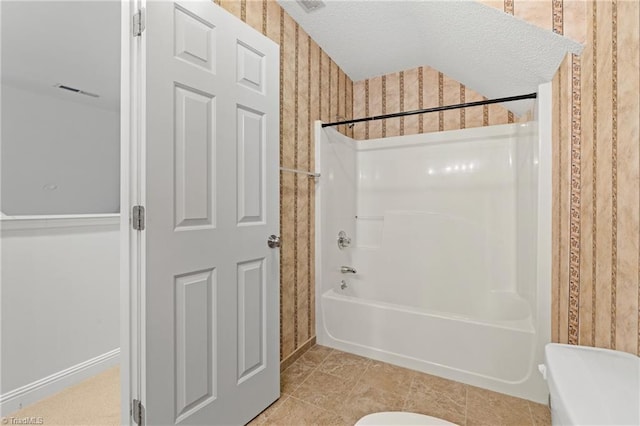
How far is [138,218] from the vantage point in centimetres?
103

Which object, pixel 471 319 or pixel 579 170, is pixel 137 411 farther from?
pixel 579 170

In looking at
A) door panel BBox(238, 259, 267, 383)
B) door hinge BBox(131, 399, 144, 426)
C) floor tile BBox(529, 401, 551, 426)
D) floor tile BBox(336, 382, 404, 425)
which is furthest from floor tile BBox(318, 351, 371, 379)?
door hinge BBox(131, 399, 144, 426)

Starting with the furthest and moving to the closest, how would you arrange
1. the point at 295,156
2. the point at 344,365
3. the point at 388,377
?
1. the point at 295,156
2. the point at 344,365
3. the point at 388,377

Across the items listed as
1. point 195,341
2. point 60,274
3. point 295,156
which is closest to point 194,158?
point 195,341

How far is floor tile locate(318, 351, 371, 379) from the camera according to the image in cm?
184

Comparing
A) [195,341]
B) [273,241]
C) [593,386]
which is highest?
[273,241]

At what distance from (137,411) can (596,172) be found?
6.35ft

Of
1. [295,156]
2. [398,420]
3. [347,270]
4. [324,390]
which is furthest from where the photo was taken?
[347,270]

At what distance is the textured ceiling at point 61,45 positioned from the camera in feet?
6.07

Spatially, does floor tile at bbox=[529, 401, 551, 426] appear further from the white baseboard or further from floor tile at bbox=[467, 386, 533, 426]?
the white baseboard

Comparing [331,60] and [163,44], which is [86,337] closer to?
[163,44]

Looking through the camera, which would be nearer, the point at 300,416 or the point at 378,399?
the point at 300,416

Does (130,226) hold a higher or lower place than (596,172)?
lower

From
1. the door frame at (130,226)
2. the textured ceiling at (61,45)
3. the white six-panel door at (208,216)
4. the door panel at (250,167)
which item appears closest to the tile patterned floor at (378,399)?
the white six-panel door at (208,216)
